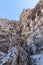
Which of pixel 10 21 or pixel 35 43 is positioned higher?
pixel 10 21

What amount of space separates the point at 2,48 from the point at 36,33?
25.0 feet

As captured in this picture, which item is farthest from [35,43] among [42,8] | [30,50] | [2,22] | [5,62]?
[2,22]

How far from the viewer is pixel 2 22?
6575 centimetres

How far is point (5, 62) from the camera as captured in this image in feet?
91.8

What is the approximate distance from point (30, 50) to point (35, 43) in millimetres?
1784

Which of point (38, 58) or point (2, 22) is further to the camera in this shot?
point (2, 22)

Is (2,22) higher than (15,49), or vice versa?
(2,22)

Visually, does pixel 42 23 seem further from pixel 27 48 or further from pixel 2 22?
pixel 2 22

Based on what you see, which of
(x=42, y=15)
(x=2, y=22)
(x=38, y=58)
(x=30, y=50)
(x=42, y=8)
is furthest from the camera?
(x=2, y=22)

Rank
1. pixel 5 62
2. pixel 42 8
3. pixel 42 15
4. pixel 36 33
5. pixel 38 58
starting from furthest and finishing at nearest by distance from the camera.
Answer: pixel 42 8
pixel 42 15
pixel 36 33
pixel 38 58
pixel 5 62

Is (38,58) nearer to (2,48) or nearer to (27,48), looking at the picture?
(27,48)

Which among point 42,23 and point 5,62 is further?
point 42,23

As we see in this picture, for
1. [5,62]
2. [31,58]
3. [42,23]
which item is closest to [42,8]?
[42,23]

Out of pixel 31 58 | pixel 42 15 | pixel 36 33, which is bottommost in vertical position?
pixel 31 58
